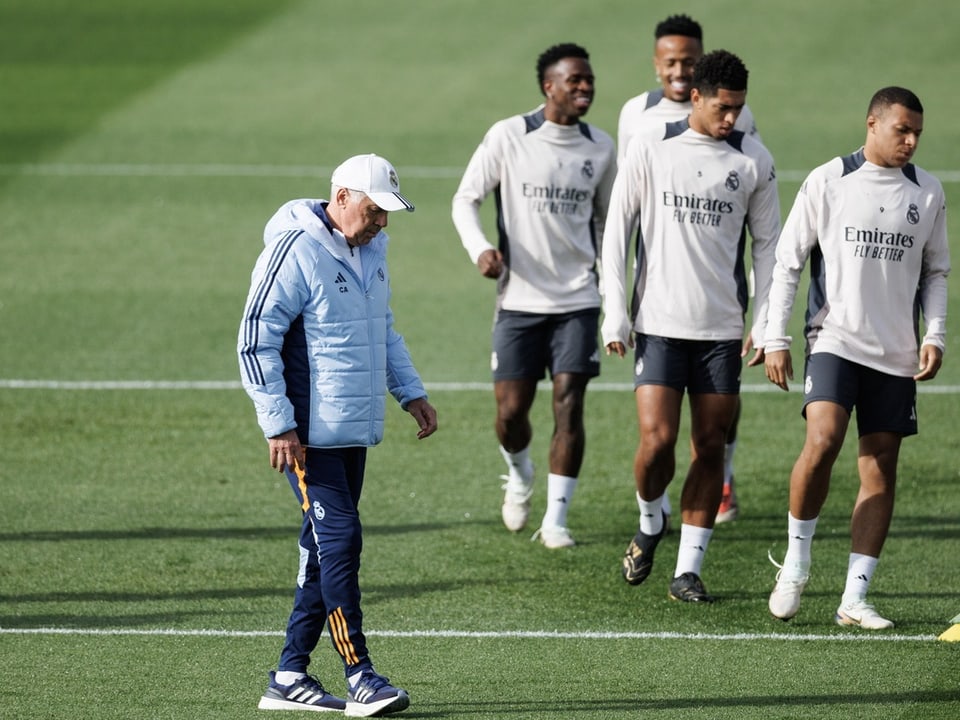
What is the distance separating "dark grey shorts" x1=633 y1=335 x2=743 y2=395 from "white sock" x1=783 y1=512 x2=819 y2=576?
78 cm

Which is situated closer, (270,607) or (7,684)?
(7,684)

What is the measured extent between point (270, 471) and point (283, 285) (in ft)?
13.6

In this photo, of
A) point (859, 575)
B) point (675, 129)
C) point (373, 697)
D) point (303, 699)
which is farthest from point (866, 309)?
point (303, 699)

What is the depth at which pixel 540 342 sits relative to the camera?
→ 9.17 m

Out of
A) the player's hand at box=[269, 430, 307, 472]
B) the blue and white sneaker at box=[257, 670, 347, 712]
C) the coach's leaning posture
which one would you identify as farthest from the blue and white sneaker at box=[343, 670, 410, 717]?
the player's hand at box=[269, 430, 307, 472]

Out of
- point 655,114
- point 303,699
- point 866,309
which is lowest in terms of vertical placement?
point 303,699

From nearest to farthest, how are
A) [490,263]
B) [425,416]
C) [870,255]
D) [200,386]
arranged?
[425,416] → [870,255] → [490,263] → [200,386]

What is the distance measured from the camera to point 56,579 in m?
8.21

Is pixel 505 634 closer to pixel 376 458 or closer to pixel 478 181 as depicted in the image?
pixel 478 181

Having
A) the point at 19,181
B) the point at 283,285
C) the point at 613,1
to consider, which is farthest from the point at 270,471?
the point at 613,1

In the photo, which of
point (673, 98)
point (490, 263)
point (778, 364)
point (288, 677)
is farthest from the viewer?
point (673, 98)

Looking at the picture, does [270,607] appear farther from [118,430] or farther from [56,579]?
[118,430]

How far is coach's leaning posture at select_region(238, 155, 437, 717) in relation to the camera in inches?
245

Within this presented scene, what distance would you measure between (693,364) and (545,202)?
63.2 inches
